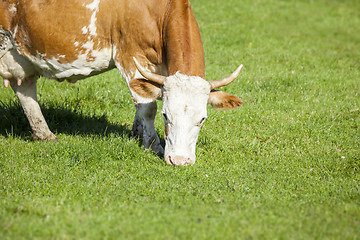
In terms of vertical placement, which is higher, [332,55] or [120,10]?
[120,10]

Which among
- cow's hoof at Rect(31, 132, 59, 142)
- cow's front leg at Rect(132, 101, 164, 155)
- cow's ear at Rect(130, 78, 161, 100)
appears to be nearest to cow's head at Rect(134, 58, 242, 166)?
cow's ear at Rect(130, 78, 161, 100)

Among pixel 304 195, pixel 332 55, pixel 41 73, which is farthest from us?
pixel 332 55

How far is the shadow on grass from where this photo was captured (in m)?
7.79

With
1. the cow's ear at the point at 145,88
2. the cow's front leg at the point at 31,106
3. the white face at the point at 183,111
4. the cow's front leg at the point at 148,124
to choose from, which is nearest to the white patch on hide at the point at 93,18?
the cow's ear at the point at 145,88

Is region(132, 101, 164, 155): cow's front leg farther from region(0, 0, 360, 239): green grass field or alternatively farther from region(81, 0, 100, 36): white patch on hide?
region(81, 0, 100, 36): white patch on hide

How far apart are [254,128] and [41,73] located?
12.1ft

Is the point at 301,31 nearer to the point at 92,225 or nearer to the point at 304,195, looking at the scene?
the point at 304,195

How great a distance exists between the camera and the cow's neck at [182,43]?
598cm

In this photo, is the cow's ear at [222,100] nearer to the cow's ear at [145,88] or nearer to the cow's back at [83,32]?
the cow's ear at [145,88]

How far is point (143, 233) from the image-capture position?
13.3 feet

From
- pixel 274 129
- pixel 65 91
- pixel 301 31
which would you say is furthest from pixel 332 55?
pixel 65 91

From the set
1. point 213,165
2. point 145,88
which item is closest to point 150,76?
point 145,88

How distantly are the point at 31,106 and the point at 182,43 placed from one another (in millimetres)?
3091

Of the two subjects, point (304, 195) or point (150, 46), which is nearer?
point (304, 195)
